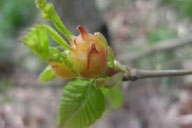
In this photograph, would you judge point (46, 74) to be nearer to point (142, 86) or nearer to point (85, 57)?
point (85, 57)

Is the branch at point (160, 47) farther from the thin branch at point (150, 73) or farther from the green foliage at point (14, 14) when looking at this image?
the green foliage at point (14, 14)

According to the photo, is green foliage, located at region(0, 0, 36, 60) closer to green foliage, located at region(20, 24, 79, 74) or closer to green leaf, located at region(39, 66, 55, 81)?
green leaf, located at region(39, 66, 55, 81)

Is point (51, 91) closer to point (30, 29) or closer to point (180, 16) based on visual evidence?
point (180, 16)

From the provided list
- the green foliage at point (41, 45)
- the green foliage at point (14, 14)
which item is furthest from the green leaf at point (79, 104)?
the green foliage at point (14, 14)

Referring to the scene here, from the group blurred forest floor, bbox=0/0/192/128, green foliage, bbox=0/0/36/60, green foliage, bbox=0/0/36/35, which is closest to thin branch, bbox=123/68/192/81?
blurred forest floor, bbox=0/0/192/128

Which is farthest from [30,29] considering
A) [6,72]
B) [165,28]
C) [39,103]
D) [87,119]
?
[6,72]

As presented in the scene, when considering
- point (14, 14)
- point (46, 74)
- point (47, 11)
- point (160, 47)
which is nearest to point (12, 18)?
point (14, 14)
